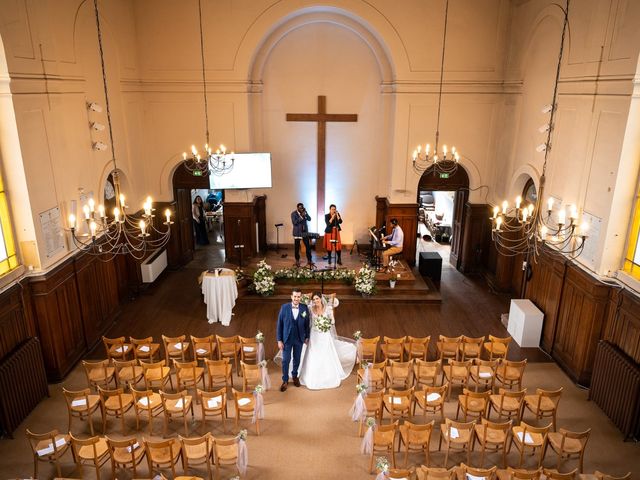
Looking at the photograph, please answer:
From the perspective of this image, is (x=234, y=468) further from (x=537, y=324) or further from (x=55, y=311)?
(x=537, y=324)

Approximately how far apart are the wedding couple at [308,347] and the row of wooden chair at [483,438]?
2070 millimetres

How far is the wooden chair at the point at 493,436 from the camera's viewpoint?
24.7ft

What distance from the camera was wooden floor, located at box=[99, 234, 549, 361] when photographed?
11961 mm

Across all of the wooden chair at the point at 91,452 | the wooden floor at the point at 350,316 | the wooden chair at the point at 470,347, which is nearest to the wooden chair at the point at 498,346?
the wooden chair at the point at 470,347

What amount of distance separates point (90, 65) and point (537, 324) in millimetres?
11441

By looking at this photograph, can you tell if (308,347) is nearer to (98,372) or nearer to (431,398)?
(431,398)

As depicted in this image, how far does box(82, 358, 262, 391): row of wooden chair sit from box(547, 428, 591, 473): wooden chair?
16.3 ft

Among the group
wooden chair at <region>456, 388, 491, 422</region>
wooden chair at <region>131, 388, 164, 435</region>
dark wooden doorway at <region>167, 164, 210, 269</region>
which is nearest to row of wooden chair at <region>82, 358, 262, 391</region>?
wooden chair at <region>131, 388, 164, 435</region>

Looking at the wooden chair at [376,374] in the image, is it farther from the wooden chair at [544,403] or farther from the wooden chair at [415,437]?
the wooden chair at [544,403]

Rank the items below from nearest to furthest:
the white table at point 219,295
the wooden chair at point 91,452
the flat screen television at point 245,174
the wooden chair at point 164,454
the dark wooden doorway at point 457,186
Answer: the wooden chair at point 164,454 → the wooden chair at point 91,452 → the white table at point 219,295 → the flat screen television at point 245,174 → the dark wooden doorway at point 457,186

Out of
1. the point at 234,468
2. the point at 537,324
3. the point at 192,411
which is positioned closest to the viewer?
the point at 234,468

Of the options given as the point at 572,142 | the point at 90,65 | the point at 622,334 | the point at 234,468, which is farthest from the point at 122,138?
the point at 622,334

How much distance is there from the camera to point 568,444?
7590mm

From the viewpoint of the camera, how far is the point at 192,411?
868 cm
